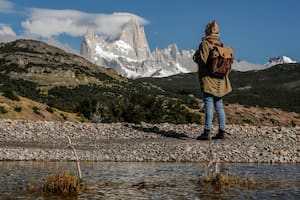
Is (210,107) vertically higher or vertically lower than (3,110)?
lower

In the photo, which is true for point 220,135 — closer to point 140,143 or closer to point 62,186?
point 140,143

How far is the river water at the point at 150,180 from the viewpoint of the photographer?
1226 centimetres

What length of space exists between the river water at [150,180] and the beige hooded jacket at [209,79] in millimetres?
5315

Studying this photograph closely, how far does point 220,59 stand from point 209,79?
132 centimetres

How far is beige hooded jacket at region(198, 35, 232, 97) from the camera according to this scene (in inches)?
968

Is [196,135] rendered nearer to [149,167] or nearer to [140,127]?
[140,127]

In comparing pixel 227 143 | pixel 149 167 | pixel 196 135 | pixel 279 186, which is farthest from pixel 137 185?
pixel 196 135

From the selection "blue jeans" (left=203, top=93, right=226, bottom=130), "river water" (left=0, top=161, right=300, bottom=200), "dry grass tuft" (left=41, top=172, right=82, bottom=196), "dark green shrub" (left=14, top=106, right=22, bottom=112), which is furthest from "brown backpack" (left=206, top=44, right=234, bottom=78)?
"dark green shrub" (left=14, top=106, right=22, bottom=112)

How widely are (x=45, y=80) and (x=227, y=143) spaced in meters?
167

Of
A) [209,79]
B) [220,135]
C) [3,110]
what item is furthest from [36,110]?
[209,79]

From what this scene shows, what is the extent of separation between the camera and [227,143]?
995 inches

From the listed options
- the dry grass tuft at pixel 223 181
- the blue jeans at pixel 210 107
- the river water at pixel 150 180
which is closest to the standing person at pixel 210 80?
the blue jeans at pixel 210 107

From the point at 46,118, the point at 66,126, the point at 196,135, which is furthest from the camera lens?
the point at 46,118

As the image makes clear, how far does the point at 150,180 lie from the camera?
15.2 metres
